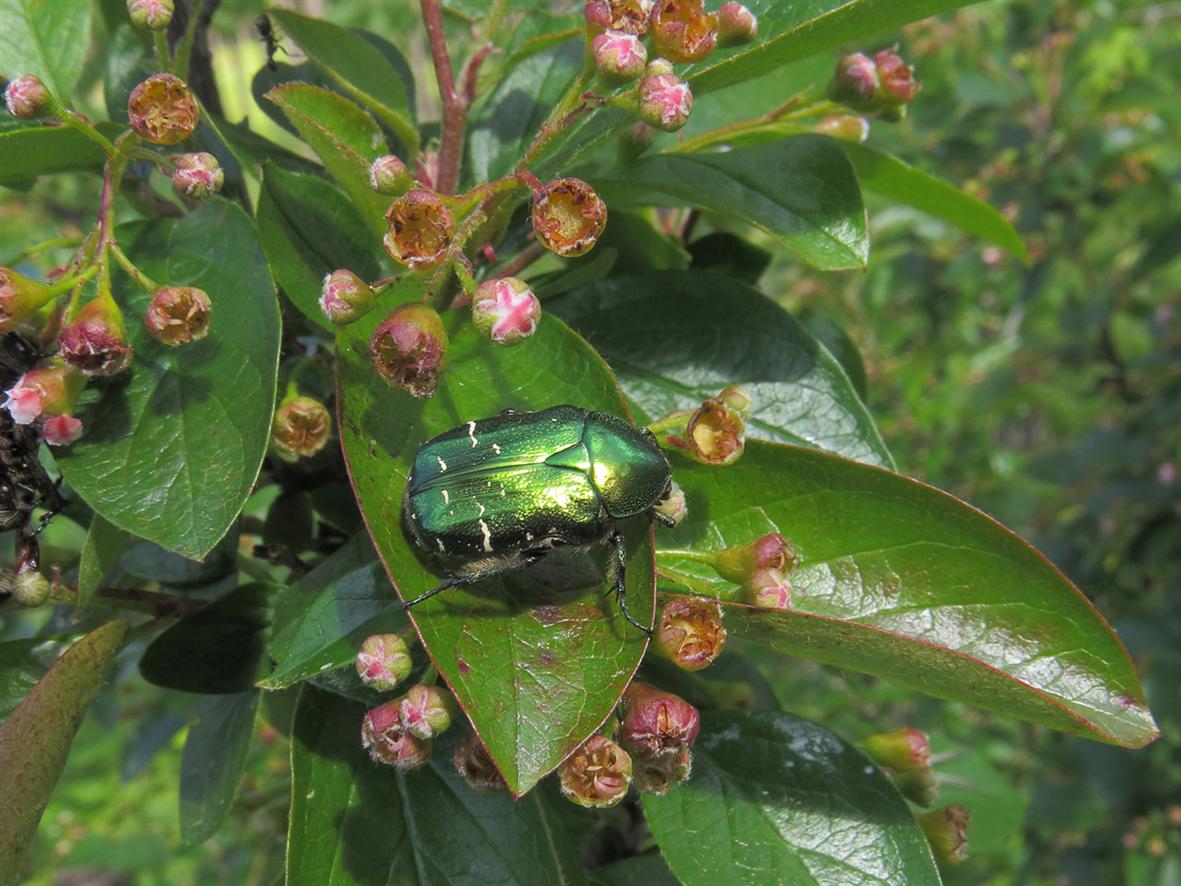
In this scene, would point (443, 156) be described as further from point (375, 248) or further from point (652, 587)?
point (652, 587)

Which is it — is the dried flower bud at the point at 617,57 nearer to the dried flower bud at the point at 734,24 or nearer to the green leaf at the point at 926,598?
the dried flower bud at the point at 734,24

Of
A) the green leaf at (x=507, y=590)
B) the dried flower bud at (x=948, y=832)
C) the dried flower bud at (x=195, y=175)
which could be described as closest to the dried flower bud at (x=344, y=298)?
the green leaf at (x=507, y=590)

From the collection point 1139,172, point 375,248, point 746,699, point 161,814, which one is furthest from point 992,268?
point 161,814

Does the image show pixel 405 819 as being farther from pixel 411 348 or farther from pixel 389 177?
pixel 389 177

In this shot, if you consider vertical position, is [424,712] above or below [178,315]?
below

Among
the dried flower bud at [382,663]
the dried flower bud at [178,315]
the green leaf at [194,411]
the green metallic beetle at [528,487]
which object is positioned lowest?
the dried flower bud at [382,663]

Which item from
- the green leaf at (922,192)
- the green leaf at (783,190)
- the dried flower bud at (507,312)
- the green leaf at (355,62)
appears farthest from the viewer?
the green leaf at (922,192)

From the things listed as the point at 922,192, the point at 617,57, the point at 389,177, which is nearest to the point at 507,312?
the point at 389,177
